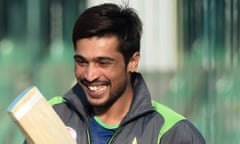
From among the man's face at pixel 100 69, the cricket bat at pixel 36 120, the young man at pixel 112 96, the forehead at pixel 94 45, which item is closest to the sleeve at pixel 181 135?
the young man at pixel 112 96

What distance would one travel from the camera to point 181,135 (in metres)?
2.95

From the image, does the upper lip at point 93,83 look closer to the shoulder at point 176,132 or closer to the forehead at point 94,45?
the forehead at point 94,45

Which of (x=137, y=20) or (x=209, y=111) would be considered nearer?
(x=137, y=20)

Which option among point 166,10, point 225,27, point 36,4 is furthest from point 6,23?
point 225,27

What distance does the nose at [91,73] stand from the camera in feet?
9.56

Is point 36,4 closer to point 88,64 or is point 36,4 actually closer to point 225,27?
point 225,27

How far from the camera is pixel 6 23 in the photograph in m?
4.65

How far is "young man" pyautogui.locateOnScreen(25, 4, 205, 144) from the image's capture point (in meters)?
2.94

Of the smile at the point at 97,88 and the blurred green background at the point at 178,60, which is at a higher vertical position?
the smile at the point at 97,88

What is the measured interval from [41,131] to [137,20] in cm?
112

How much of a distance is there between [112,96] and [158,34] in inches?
77.0

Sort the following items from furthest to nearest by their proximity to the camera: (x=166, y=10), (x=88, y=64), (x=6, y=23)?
(x=166, y=10) → (x=6, y=23) → (x=88, y=64)

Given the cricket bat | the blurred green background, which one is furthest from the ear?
the blurred green background

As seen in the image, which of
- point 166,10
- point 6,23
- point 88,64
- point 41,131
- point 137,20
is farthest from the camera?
point 166,10
